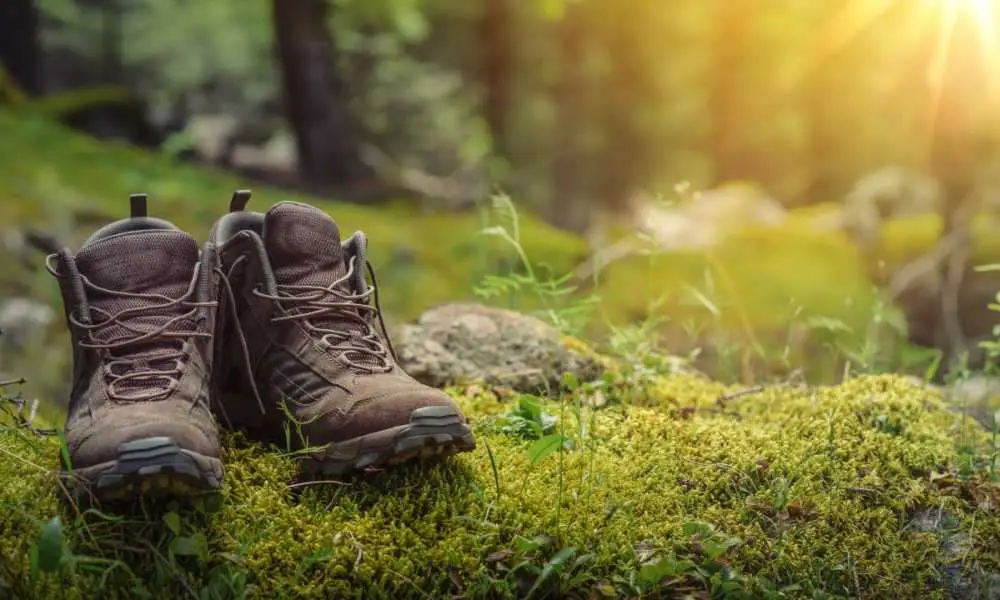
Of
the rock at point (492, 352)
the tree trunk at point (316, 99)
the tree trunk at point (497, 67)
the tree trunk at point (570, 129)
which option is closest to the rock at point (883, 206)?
the tree trunk at point (316, 99)

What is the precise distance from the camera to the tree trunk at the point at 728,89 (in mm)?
22281

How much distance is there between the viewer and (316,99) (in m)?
10.2

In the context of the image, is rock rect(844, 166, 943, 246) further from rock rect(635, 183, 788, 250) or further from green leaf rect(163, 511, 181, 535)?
green leaf rect(163, 511, 181, 535)

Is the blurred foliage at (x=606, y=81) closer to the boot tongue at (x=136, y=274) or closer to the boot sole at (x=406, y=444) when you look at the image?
the boot tongue at (x=136, y=274)

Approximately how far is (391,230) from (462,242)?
27.7 inches

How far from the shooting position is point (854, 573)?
2.10 meters

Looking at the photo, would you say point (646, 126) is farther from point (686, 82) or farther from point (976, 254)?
point (976, 254)

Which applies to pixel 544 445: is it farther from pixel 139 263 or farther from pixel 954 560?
pixel 139 263

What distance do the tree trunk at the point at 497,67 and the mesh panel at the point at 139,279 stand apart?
15673mm

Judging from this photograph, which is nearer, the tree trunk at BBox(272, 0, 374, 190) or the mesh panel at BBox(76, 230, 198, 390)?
the mesh panel at BBox(76, 230, 198, 390)

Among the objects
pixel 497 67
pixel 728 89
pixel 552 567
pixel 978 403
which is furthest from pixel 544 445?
pixel 728 89

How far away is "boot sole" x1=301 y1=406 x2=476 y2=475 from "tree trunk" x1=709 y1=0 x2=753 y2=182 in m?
21.7

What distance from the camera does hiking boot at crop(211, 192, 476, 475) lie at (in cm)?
220

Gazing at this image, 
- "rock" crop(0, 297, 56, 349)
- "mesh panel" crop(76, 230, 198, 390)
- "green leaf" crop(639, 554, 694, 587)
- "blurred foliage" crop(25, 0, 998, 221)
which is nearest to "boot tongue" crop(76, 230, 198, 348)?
"mesh panel" crop(76, 230, 198, 390)
